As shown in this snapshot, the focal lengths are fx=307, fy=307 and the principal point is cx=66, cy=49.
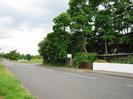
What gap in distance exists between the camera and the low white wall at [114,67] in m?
35.8

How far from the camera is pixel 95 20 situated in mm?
57031

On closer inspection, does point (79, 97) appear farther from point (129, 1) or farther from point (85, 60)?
point (129, 1)

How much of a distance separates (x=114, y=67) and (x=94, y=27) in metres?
19.5

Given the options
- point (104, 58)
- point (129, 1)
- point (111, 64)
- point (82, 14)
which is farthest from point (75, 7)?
point (111, 64)

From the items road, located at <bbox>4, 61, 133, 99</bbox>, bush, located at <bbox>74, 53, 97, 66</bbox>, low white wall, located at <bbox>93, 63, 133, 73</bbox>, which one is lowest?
road, located at <bbox>4, 61, 133, 99</bbox>

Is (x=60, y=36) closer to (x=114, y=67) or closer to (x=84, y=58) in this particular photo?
(x=84, y=58)

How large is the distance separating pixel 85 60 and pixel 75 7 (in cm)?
1220

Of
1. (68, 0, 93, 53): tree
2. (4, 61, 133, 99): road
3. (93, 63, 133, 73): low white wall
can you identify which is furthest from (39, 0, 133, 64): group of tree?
(4, 61, 133, 99): road

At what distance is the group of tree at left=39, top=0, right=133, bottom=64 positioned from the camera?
5447 cm

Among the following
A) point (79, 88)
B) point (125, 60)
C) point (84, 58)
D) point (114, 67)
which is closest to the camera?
point (79, 88)

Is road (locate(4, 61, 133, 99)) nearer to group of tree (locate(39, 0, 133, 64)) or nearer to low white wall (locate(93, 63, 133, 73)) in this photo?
low white wall (locate(93, 63, 133, 73))

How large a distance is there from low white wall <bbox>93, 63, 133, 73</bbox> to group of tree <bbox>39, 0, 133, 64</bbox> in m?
10.1

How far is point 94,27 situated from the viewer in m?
57.8

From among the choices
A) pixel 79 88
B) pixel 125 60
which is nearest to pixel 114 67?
pixel 125 60
